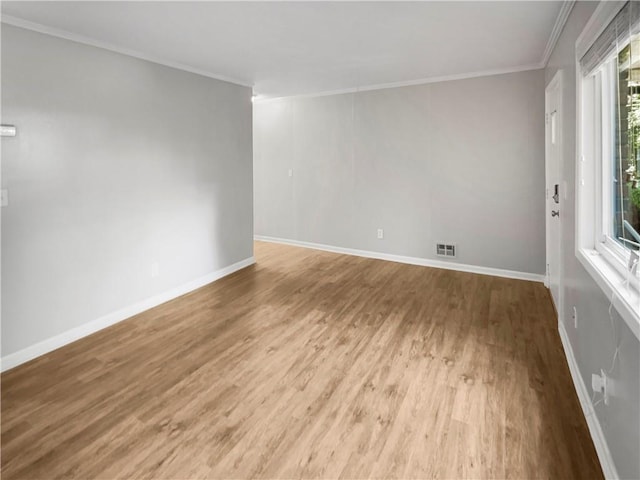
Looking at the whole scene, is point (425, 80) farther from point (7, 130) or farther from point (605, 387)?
point (7, 130)

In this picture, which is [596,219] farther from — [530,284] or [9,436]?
[9,436]

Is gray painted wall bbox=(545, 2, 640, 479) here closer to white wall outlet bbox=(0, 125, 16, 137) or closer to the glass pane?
the glass pane

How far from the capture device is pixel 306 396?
7.29ft

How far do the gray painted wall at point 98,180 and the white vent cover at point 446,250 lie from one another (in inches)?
114

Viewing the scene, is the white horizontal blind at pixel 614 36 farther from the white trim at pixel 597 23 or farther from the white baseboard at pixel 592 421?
the white baseboard at pixel 592 421

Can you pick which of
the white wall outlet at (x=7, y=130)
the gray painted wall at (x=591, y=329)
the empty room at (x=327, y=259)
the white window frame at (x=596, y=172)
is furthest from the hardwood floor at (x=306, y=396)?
the white wall outlet at (x=7, y=130)

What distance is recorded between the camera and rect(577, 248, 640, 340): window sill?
1312 mm

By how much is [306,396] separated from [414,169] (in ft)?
11.8

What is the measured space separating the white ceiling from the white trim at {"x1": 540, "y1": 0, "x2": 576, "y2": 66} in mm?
38

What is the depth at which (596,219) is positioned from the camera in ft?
6.93

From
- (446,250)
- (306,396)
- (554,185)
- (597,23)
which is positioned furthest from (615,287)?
(446,250)

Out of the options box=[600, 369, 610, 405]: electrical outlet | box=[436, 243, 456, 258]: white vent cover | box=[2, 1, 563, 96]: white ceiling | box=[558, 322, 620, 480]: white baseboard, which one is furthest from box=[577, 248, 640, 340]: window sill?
box=[436, 243, 456, 258]: white vent cover

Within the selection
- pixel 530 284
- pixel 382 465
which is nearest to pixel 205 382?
pixel 382 465

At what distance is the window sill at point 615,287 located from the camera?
4.30ft
